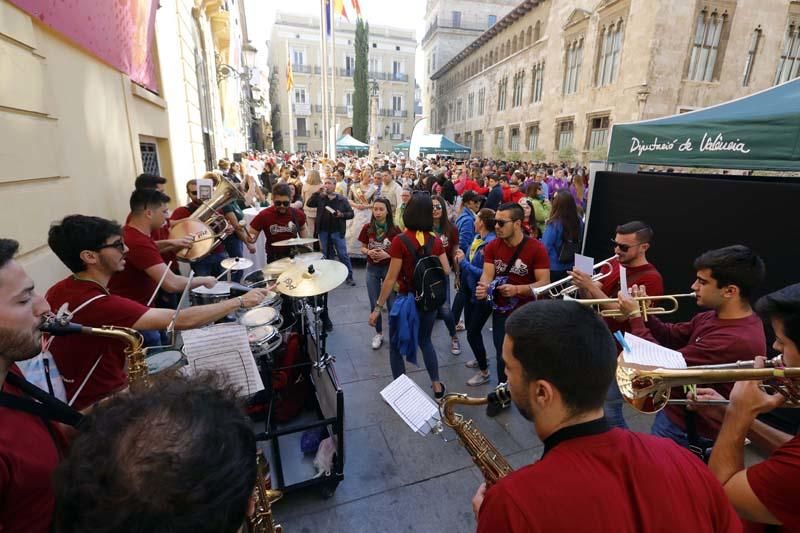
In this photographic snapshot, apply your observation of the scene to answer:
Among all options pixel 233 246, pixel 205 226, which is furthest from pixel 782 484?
pixel 233 246

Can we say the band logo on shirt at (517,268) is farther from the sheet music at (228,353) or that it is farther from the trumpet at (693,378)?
the sheet music at (228,353)

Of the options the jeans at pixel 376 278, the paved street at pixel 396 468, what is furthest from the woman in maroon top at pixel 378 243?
the paved street at pixel 396 468

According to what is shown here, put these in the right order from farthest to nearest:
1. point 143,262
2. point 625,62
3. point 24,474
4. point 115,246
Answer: point 625,62
point 143,262
point 115,246
point 24,474

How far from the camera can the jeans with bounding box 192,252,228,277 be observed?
5.64 meters

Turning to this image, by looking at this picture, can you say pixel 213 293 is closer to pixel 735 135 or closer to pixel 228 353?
pixel 228 353

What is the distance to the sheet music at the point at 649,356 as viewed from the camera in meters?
1.96

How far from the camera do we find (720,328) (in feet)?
7.62

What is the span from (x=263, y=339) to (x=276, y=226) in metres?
2.85

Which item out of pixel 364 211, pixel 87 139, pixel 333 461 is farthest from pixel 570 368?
pixel 364 211

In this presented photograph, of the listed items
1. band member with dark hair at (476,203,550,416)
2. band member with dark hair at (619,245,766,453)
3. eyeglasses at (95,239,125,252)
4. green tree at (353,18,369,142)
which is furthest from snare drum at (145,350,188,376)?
green tree at (353,18,369,142)

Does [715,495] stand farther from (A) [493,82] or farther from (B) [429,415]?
(A) [493,82]

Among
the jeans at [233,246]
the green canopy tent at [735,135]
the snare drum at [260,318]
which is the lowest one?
the jeans at [233,246]

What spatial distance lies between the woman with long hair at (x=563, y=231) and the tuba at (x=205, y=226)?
14.2 feet

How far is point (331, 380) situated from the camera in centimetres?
292
